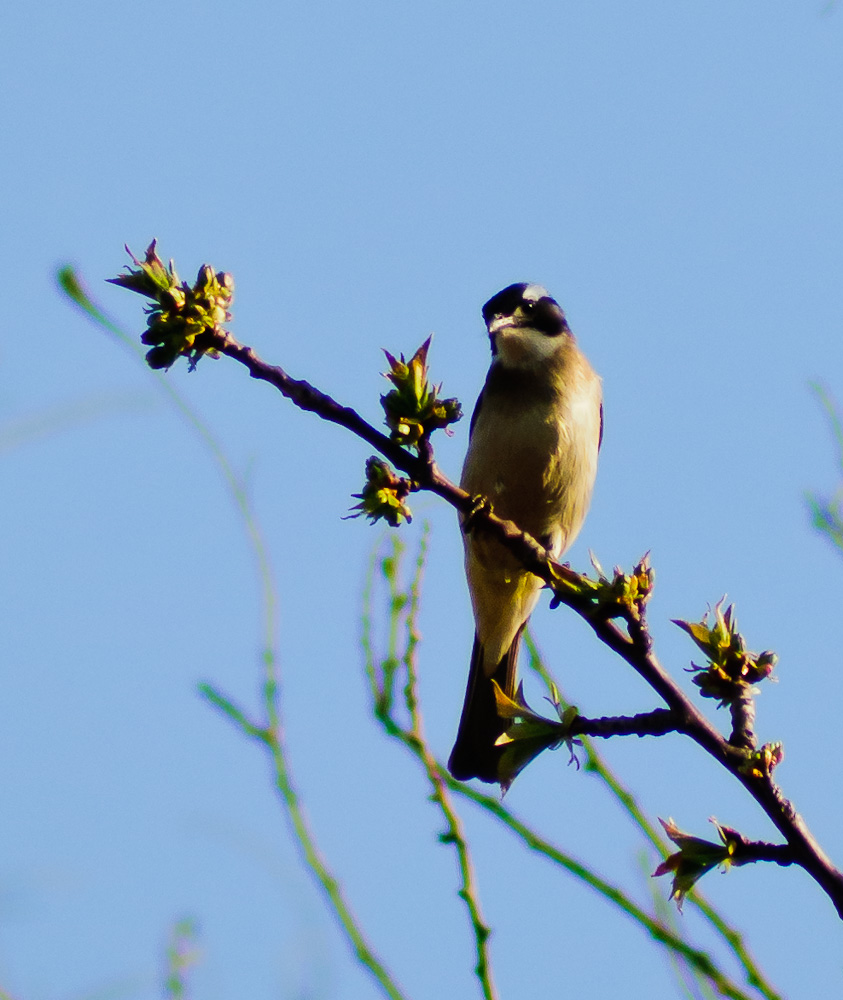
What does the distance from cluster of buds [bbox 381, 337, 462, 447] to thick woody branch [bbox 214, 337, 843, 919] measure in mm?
42

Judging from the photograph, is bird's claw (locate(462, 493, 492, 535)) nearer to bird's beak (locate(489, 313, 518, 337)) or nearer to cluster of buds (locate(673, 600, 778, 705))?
cluster of buds (locate(673, 600, 778, 705))

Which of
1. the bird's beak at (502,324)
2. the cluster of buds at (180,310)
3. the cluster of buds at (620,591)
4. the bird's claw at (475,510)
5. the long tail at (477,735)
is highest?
the bird's beak at (502,324)

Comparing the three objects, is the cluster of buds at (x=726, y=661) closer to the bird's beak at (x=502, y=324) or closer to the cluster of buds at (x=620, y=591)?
the cluster of buds at (x=620, y=591)

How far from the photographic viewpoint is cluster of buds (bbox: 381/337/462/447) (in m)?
2.39

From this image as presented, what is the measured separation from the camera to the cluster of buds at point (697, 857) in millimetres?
2127

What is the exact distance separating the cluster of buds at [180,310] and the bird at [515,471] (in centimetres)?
315

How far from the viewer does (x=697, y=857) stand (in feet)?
7.04

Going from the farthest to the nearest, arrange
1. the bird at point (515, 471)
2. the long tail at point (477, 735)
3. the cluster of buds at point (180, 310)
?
the bird at point (515, 471)
the long tail at point (477, 735)
the cluster of buds at point (180, 310)

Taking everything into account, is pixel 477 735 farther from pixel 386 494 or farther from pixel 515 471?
pixel 386 494

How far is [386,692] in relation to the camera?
230 centimetres

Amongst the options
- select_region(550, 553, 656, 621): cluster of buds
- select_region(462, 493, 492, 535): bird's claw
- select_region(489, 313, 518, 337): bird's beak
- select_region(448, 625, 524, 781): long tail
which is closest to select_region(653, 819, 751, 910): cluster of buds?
select_region(550, 553, 656, 621): cluster of buds

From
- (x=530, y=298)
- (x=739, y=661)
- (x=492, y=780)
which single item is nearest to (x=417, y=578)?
(x=739, y=661)

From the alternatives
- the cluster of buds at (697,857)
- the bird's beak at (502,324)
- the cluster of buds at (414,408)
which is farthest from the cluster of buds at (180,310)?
the bird's beak at (502,324)

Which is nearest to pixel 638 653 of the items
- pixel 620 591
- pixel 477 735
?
pixel 620 591
